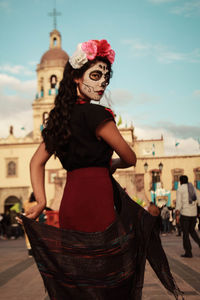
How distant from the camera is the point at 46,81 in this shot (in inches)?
1757

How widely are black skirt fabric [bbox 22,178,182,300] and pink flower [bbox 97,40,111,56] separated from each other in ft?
3.48

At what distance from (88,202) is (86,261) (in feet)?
1.03

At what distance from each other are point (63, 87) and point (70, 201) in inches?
28.8

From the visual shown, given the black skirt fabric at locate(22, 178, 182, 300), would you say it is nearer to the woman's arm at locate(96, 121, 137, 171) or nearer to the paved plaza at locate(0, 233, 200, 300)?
the woman's arm at locate(96, 121, 137, 171)

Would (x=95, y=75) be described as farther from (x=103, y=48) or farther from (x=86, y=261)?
(x=86, y=261)

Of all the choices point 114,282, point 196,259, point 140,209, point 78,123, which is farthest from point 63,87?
point 196,259

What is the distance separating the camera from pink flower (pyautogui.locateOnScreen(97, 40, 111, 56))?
2.54 m

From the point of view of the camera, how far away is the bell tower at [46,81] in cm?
4466

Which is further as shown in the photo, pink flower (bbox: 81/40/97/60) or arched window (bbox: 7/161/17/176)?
arched window (bbox: 7/161/17/176)

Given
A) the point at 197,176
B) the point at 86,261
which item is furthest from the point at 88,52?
the point at 197,176

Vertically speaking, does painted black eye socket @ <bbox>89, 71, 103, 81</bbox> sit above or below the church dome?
below

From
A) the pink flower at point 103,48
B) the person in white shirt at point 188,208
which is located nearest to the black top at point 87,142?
the pink flower at point 103,48

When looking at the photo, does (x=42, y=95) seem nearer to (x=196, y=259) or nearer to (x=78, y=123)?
(x=196, y=259)

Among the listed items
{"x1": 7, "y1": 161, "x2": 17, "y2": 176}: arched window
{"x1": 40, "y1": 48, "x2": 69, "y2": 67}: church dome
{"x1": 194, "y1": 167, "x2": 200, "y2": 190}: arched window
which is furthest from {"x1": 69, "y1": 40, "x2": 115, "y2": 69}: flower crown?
{"x1": 194, "y1": 167, "x2": 200, "y2": 190}: arched window
